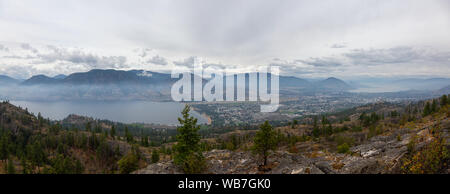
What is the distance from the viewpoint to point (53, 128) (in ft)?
313

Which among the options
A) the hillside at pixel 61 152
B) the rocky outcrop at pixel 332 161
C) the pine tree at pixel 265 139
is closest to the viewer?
the rocky outcrop at pixel 332 161

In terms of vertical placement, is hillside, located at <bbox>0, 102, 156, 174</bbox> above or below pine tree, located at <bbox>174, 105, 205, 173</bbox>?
below

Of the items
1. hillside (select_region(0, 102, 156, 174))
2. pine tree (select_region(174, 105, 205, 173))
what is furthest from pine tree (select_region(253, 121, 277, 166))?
hillside (select_region(0, 102, 156, 174))

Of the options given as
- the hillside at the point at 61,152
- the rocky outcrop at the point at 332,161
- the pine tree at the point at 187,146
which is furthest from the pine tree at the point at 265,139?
the hillside at the point at 61,152

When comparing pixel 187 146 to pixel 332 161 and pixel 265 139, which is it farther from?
pixel 332 161

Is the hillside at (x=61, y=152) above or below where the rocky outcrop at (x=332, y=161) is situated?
below

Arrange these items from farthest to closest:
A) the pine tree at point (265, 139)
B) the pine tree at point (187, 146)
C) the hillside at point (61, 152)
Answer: the hillside at point (61, 152)
the pine tree at point (265, 139)
the pine tree at point (187, 146)

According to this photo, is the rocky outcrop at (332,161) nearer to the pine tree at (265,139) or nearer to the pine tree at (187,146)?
the pine tree at (187,146)

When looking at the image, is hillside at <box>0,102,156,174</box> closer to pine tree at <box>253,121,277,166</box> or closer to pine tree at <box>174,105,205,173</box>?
pine tree at <box>174,105,205,173</box>

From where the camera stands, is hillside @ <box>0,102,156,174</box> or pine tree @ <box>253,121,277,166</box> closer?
pine tree @ <box>253,121,277,166</box>
